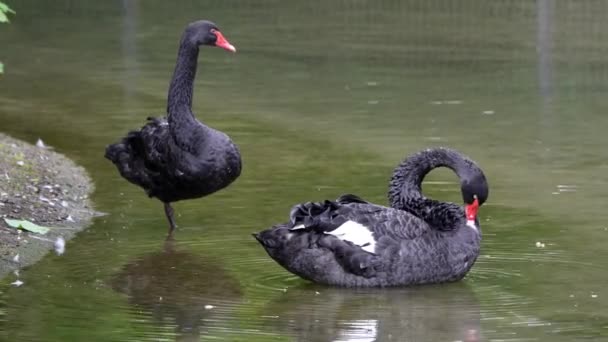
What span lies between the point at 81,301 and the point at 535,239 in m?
2.53

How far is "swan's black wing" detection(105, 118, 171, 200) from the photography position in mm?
8016

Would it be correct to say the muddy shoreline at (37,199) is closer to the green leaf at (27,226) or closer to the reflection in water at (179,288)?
the green leaf at (27,226)

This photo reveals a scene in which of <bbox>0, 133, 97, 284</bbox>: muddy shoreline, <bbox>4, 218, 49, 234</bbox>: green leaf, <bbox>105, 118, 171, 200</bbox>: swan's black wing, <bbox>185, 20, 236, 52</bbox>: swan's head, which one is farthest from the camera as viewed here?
<bbox>185, 20, 236, 52</bbox>: swan's head

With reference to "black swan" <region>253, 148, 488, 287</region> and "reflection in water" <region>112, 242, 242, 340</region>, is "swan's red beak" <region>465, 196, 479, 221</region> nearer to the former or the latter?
"black swan" <region>253, 148, 488, 287</region>

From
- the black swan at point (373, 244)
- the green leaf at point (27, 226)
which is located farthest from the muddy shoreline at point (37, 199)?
the black swan at point (373, 244)

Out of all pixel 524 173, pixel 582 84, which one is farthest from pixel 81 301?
pixel 582 84

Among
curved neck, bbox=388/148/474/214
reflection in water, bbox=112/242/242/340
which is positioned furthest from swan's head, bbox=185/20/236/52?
curved neck, bbox=388/148/474/214

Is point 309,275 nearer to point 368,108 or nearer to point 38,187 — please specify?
point 38,187

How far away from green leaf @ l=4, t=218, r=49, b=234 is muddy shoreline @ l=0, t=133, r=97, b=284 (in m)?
0.02

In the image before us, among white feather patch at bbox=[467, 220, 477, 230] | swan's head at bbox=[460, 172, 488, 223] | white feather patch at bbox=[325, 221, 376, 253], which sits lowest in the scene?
white feather patch at bbox=[467, 220, 477, 230]

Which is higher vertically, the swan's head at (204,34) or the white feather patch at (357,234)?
the swan's head at (204,34)

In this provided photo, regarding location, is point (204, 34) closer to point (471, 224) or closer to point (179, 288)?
point (179, 288)

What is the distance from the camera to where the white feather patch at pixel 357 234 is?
21.5 ft

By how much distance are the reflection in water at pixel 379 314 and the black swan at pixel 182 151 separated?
1.34m
